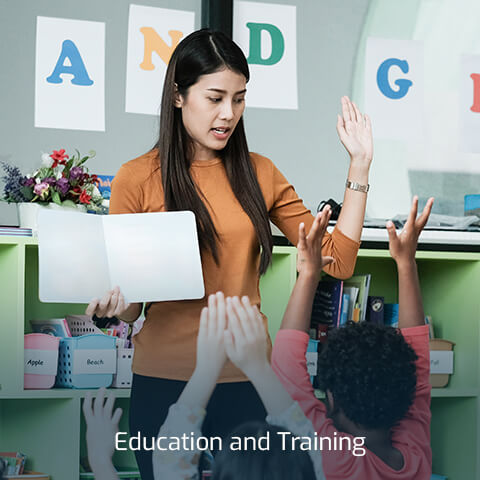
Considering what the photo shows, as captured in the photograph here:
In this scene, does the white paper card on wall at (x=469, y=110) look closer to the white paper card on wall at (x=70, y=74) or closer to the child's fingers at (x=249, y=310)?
the white paper card on wall at (x=70, y=74)

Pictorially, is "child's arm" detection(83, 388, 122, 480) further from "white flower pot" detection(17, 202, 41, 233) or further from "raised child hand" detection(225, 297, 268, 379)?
"white flower pot" detection(17, 202, 41, 233)

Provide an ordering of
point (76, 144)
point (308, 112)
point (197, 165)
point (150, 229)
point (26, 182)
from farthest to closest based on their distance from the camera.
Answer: point (308, 112) → point (76, 144) → point (26, 182) → point (197, 165) → point (150, 229)

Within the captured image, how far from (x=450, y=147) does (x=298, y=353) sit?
70.2 inches

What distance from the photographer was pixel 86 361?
1.69 metres

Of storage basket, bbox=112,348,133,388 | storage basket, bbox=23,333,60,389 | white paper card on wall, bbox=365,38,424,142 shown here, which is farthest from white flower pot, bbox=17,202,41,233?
white paper card on wall, bbox=365,38,424,142

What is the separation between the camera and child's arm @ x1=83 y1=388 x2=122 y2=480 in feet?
2.76

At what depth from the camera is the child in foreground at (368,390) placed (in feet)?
2.57

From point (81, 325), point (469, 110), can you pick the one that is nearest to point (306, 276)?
point (81, 325)

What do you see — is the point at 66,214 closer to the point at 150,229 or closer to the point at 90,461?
the point at 150,229

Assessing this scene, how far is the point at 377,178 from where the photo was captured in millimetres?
2332

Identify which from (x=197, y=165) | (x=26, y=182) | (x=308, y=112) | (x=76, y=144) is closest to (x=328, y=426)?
(x=197, y=165)

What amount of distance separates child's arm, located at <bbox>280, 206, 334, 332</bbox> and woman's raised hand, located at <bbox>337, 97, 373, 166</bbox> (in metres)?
0.21

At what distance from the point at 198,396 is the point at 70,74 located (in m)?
1.50

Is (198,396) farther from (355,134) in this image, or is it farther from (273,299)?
(273,299)
